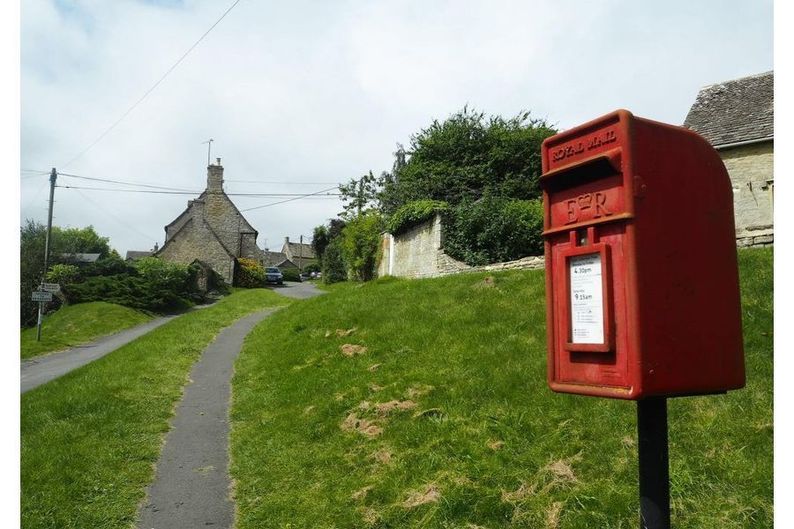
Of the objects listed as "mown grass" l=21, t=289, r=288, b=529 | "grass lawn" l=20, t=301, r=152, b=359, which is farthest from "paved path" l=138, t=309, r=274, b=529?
"grass lawn" l=20, t=301, r=152, b=359

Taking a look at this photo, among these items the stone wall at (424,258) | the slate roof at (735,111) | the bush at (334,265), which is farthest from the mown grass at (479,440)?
the bush at (334,265)

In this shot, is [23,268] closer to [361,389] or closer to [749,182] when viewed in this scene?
[361,389]

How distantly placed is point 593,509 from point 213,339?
50.8 feet

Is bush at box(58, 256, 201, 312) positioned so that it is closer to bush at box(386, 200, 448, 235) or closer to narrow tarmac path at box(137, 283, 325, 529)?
bush at box(386, 200, 448, 235)

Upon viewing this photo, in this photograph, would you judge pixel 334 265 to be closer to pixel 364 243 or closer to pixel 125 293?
pixel 364 243

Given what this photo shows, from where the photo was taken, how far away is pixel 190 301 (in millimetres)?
35750

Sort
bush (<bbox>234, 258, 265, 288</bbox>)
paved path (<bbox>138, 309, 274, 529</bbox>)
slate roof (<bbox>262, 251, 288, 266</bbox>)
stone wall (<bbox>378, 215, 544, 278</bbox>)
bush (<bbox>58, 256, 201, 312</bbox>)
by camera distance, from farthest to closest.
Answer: slate roof (<bbox>262, 251, 288, 266</bbox>) < bush (<bbox>234, 258, 265, 288</bbox>) < bush (<bbox>58, 256, 201, 312</bbox>) < stone wall (<bbox>378, 215, 544, 278</bbox>) < paved path (<bbox>138, 309, 274, 529</bbox>)

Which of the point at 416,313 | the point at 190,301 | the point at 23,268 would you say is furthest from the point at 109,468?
the point at 23,268

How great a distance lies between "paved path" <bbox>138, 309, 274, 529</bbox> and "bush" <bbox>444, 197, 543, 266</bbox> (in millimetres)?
10456

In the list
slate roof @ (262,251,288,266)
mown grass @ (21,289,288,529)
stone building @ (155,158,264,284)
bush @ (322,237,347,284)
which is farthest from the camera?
slate roof @ (262,251,288,266)

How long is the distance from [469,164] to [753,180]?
1666 centimetres

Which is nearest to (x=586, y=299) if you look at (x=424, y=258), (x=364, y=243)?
(x=424, y=258)

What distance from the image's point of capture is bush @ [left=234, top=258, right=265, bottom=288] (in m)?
46.5

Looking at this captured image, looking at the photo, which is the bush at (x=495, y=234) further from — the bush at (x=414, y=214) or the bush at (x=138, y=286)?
the bush at (x=138, y=286)
